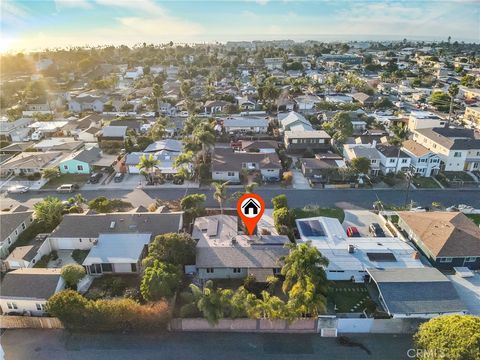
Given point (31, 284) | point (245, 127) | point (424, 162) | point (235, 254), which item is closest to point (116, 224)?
point (31, 284)

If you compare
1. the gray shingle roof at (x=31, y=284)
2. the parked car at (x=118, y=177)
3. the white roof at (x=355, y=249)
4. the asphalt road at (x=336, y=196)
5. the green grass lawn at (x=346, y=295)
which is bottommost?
the green grass lawn at (x=346, y=295)

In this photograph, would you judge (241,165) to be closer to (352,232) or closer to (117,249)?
(352,232)

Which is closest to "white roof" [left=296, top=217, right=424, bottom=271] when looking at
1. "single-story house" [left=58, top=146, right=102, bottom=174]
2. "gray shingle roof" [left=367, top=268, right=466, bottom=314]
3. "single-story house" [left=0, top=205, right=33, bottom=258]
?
"gray shingle roof" [left=367, top=268, right=466, bottom=314]

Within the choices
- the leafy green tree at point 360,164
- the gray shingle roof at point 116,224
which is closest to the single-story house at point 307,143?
the leafy green tree at point 360,164

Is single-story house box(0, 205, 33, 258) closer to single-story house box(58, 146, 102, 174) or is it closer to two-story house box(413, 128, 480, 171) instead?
single-story house box(58, 146, 102, 174)

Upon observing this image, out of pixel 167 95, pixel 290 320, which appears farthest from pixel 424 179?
pixel 167 95

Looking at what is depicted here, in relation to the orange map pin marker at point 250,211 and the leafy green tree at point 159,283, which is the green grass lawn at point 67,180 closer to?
the orange map pin marker at point 250,211
